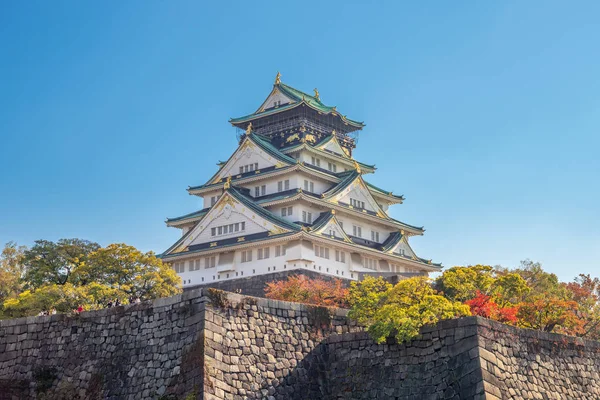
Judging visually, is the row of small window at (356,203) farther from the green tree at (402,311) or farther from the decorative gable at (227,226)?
the green tree at (402,311)

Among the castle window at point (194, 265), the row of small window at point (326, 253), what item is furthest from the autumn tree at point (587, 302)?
the castle window at point (194, 265)

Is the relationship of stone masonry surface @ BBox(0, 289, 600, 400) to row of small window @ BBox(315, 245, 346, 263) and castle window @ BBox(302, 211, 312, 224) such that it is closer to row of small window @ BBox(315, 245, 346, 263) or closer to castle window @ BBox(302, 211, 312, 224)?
row of small window @ BBox(315, 245, 346, 263)

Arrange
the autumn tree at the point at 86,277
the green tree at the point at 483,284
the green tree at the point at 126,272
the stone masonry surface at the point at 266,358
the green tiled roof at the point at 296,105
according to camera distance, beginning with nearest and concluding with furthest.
Answer: the stone masonry surface at the point at 266,358 → the green tree at the point at 483,284 → the autumn tree at the point at 86,277 → the green tree at the point at 126,272 → the green tiled roof at the point at 296,105

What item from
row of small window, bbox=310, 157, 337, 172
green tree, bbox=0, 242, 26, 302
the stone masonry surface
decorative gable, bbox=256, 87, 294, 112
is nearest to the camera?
the stone masonry surface

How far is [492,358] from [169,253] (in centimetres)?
3856

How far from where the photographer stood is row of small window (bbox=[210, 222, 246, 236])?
56.3 metres

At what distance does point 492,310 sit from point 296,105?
36.6m

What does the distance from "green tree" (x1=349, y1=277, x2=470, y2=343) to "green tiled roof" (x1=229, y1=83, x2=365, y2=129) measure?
38.9 metres

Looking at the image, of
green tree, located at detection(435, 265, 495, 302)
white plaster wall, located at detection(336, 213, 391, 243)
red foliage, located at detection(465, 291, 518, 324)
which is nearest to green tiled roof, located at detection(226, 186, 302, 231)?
white plaster wall, located at detection(336, 213, 391, 243)

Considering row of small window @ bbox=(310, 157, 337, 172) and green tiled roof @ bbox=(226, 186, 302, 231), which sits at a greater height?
row of small window @ bbox=(310, 157, 337, 172)

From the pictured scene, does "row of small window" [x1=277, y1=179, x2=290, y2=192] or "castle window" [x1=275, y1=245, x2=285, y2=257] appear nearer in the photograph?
"castle window" [x1=275, y1=245, x2=285, y2=257]

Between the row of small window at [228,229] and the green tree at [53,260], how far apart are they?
13.5 meters

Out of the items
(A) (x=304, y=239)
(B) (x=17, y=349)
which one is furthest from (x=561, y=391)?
(A) (x=304, y=239)

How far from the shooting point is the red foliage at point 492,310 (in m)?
29.6
